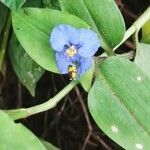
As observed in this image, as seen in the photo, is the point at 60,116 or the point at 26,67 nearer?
the point at 26,67

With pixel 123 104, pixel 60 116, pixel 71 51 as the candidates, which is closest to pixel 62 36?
pixel 71 51

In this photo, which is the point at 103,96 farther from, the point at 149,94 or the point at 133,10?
the point at 133,10

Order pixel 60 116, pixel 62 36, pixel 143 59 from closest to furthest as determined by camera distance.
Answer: pixel 62 36 < pixel 143 59 < pixel 60 116

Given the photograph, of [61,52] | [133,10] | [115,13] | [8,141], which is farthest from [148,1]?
[8,141]

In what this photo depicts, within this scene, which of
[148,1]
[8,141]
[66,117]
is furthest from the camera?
[66,117]

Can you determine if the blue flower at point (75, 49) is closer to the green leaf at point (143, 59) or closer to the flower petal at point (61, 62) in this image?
the flower petal at point (61, 62)

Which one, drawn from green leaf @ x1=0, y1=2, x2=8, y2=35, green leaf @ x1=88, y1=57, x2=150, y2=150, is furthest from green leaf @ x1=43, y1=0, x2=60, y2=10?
green leaf @ x1=88, y1=57, x2=150, y2=150

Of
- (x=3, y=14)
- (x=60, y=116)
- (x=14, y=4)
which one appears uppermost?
(x=14, y=4)

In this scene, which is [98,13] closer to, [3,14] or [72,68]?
[72,68]
